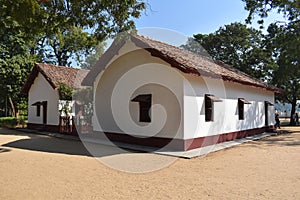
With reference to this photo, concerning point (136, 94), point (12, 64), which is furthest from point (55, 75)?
point (136, 94)

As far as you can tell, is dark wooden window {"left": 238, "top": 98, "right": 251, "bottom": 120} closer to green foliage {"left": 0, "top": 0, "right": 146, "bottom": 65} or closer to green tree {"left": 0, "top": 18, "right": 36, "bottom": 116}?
green foliage {"left": 0, "top": 0, "right": 146, "bottom": 65}

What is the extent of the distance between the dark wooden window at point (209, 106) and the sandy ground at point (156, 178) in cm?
260

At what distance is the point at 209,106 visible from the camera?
11.9 metres

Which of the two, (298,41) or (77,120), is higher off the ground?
(298,41)

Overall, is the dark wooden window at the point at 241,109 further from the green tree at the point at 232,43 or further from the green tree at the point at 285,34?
the green tree at the point at 232,43

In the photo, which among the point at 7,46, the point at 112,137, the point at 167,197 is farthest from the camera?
the point at 7,46

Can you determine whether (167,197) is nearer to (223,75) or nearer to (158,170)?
(158,170)

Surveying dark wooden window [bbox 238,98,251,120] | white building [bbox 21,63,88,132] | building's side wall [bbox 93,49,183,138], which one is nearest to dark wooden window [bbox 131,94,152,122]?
building's side wall [bbox 93,49,183,138]

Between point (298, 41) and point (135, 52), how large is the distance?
1195cm

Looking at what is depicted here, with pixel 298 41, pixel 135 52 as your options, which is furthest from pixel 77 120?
pixel 298 41

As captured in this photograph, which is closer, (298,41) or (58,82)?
(298,41)

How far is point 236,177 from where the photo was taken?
6555 millimetres

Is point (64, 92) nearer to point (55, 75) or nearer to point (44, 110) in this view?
point (55, 75)

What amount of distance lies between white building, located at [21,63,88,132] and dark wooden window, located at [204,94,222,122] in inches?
451
